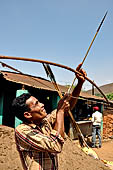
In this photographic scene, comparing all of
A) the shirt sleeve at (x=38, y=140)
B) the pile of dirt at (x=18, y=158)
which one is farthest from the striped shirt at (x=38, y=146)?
the pile of dirt at (x=18, y=158)

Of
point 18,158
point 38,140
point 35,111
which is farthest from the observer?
point 18,158

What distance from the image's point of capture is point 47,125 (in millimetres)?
1586

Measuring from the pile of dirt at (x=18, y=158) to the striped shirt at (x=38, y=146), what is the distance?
3.17 meters

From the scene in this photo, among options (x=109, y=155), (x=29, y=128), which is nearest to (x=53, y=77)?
(x=29, y=128)

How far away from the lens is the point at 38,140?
4.41ft

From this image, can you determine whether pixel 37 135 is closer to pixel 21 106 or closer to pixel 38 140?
pixel 38 140

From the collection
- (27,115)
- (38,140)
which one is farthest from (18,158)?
(38,140)

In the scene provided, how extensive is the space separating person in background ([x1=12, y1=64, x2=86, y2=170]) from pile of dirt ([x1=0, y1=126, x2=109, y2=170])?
317cm

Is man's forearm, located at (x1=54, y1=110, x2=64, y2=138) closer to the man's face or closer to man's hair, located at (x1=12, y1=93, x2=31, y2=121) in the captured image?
the man's face

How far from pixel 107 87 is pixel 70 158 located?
29389 millimetres

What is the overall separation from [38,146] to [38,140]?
4 cm

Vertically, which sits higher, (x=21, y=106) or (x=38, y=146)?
(x=21, y=106)

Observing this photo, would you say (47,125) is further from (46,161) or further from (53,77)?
(53,77)

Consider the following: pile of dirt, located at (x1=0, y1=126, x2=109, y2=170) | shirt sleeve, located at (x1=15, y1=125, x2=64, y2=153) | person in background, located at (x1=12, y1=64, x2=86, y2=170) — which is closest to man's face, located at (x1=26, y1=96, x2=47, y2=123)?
person in background, located at (x1=12, y1=64, x2=86, y2=170)
